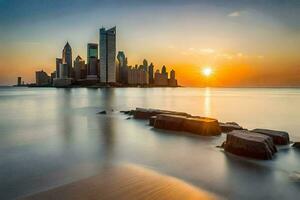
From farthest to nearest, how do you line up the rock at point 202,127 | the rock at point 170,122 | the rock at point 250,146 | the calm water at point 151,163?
the rock at point 170,122, the rock at point 202,127, the rock at point 250,146, the calm water at point 151,163

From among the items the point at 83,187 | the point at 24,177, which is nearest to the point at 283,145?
the point at 83,187

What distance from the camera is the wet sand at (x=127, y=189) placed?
7.41 metres

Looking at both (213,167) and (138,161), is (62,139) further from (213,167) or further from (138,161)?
(213,167)

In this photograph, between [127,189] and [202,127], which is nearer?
[127,189]

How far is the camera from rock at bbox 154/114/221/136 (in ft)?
57.7

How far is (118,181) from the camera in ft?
28.6

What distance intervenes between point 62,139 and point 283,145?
556 inches

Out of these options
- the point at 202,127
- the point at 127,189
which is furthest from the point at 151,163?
the point at 202,127

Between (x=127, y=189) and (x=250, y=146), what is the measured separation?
683 centimetres

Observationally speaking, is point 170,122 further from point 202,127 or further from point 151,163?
point 151,163

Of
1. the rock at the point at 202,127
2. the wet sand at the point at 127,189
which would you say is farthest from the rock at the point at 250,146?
the wet sand at the point at 127,189

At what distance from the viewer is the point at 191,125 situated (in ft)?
60.1

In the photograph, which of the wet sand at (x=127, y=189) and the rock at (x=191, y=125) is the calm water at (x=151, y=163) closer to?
the wet sand at (x=127, y=189)

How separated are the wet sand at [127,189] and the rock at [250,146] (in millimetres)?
4703
